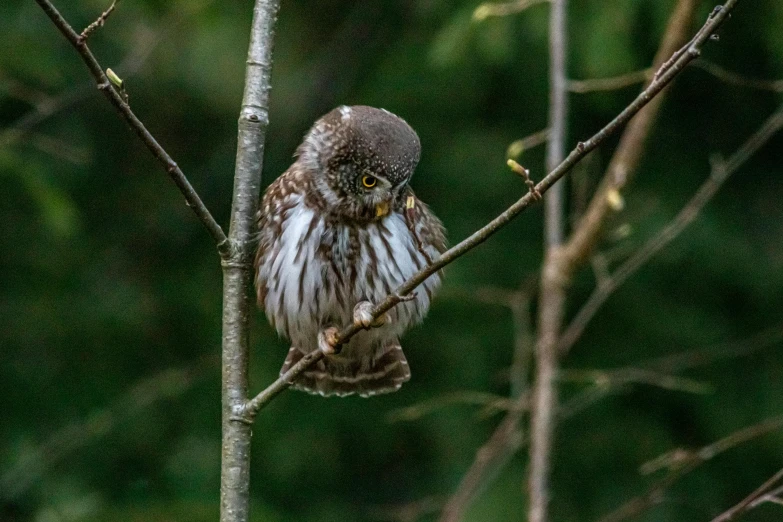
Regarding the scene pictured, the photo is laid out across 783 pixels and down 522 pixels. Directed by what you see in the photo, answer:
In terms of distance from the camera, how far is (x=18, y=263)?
7.80 m

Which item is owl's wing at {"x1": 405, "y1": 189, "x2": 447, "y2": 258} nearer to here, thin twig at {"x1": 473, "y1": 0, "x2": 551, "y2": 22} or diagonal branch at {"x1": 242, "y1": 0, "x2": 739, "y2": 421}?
thin twig at {"x1": 473, "y1": 0, "x2": 551, "y2": 22}

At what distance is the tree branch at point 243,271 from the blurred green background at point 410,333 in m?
3.07

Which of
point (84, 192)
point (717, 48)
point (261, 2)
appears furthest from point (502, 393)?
point (261, 2)

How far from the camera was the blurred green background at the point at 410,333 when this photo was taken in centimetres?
714

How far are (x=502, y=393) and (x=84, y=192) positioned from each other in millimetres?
3098

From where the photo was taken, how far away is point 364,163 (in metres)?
4.20

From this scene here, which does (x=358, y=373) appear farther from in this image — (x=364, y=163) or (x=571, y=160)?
(x=571, y=160)

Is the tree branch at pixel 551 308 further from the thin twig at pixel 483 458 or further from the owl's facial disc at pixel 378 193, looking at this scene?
the owl's facial disc at pixel 378 193

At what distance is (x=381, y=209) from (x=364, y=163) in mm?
171

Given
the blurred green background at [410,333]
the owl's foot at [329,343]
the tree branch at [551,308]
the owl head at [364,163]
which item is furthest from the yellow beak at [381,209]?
the blurred green background at [410,333]

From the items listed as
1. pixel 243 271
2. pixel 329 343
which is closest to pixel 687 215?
pixel 329 343

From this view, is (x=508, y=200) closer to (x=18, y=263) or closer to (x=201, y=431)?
(x=201, y=431)

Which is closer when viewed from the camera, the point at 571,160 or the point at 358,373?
the point at 571,160

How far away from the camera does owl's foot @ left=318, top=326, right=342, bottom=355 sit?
3.54 meters
